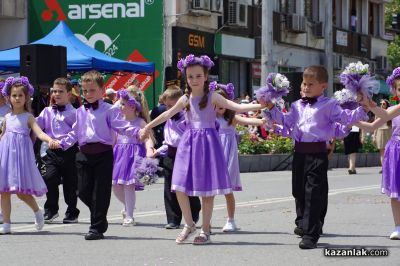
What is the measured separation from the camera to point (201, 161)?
9.36 meters

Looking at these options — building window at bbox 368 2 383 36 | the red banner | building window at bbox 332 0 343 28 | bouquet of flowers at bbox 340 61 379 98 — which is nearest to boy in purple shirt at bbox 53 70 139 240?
bouquet of flowers at bbox 340 61 379 98

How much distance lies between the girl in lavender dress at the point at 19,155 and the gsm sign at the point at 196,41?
69.5 ft

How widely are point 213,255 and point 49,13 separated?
24.5 m

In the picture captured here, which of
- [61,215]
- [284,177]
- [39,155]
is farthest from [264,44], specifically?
[61,215]

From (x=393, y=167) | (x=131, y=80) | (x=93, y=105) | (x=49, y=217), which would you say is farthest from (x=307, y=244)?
(x=131, y=80)

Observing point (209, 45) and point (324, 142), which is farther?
point (209, 45)

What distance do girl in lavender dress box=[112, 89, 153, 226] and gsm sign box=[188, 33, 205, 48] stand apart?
20.0 meters

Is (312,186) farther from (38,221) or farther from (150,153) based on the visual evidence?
(38,221)

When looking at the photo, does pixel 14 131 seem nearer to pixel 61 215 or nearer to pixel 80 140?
pixel 80 140

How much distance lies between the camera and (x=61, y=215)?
12.8m

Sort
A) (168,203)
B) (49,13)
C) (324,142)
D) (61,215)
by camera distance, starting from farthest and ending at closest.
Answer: (49,13) < (61,215) < (168,203) < (324,142)

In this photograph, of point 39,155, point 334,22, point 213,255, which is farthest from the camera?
point 334,22

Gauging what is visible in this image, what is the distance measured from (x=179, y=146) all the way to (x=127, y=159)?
226cm

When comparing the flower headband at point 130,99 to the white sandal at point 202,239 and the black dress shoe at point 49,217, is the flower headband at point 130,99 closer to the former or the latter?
the black dress shoe at point 49,217
